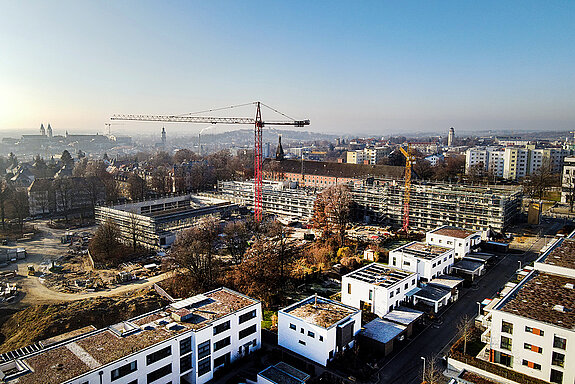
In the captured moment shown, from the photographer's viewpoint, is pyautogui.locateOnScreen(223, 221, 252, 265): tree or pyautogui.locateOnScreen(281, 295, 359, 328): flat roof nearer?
pyautogui.locateOnScreen(281, 295, 359, 328): flat roof

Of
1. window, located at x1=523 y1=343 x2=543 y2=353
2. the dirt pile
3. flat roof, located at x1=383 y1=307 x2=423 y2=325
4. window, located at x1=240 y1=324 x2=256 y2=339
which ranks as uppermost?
window, located at x1=523 y1=343 x2=543 y2=353

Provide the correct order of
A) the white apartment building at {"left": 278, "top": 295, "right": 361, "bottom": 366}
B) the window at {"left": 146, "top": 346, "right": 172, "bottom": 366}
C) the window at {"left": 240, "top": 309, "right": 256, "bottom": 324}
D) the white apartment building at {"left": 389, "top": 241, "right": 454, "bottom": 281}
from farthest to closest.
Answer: the white apartment building at {"left": 389, "top": 241, "right": 454, "bottom": 281}, the window at {"left": 240, "top": 309, "right": 256, "bottom": 324}, the white apartment building at {"left": 278, "top": 295, "right": 361, "bottom": 366}, the window at {"left": 146, "top": 346, "right": 172, "bottom": 366}

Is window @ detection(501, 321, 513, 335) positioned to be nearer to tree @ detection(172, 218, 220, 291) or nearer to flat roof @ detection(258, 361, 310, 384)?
flat roof @ detection(258, 361, 310, 384)

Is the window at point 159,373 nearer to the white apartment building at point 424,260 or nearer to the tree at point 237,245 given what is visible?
the tree at point 237,245

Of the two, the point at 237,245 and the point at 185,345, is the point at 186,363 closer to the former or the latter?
the point at 185,345

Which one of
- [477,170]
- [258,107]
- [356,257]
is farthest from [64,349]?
[477,170]

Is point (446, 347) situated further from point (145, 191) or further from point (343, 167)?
point (145, 191)

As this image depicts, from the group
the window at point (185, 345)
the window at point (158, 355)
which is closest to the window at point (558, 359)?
the window at point (185, 345)

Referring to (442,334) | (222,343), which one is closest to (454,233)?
(442,334)

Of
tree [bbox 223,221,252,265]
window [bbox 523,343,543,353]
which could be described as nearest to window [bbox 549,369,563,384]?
window [bbox 523,343,543,353]
